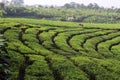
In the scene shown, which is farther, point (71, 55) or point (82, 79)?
point (71, 55)

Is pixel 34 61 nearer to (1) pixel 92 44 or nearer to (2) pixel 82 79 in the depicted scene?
(2) pixel 82 79

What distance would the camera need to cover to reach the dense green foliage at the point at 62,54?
1337 inches

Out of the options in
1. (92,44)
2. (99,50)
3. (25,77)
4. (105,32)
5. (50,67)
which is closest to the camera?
(25,77)

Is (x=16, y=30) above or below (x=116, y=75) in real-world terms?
above

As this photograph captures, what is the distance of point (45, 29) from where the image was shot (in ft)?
193

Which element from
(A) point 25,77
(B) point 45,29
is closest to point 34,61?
(A) point 25,77

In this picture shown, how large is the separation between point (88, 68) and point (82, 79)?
4.05m

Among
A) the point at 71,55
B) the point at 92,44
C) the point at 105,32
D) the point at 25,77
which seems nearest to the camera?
the point at 25,77

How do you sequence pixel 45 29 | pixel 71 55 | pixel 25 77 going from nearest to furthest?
1. pixel 25 77
2. pixel 71 55
3. pixel 45 29

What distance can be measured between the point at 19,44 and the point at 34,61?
734 centimetres

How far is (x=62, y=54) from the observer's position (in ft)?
139

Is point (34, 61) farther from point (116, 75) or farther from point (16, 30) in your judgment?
point (16, 30)

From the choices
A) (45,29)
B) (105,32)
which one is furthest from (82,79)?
(105,32)

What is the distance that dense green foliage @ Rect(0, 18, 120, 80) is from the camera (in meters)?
34.0
